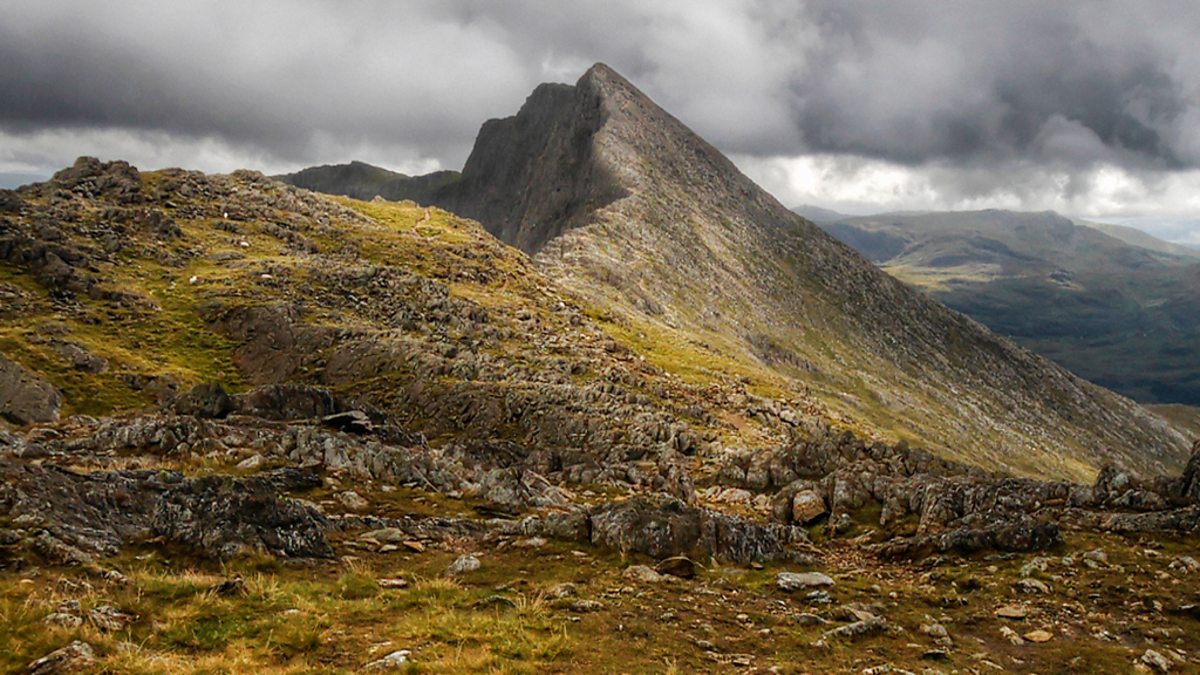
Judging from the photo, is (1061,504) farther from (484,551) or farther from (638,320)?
(638,320)

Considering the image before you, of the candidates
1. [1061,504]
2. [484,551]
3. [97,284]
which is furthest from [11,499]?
[97,284]

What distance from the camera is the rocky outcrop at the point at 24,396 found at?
47875mm

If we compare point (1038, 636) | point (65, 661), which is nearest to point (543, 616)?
point (65, 661)

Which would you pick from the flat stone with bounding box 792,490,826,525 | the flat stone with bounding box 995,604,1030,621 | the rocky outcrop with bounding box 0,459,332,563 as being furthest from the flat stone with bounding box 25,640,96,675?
the flat stone with bounding box 792,490,826,525

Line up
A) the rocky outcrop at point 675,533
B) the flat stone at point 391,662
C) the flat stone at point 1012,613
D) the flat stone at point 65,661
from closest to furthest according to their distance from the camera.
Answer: the flat stone at point 65,661 < the flat stone at point 391,662 < the flat stone at point 1012,613 < the rocky outcrop at point 675,533

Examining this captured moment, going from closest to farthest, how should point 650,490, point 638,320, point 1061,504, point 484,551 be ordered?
point 484,551 → point 1061,504 → point 650,490 → point 638,320

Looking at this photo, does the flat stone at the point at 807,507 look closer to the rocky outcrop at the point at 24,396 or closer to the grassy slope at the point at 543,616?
the grassy slope at the point at 543,616

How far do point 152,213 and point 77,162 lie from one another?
31666 millimetres

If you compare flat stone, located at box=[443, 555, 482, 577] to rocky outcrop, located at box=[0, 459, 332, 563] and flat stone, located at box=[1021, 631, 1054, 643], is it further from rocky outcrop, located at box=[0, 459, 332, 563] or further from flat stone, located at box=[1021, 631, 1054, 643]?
flat stone, located at box=[1021, 631, 1054, 643]

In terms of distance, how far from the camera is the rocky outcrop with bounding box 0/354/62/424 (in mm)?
47875

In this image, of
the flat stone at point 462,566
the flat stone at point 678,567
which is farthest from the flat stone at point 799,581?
the flat stone at point 462,566

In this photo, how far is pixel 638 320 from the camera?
134 meters

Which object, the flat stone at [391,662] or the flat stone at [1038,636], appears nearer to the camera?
the flat stone at [391,662]

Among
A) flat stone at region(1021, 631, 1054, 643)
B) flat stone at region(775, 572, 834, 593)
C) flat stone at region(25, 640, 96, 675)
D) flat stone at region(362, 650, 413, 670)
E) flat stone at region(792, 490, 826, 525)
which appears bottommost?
flat stone at region(792, 490, 826, 525)
